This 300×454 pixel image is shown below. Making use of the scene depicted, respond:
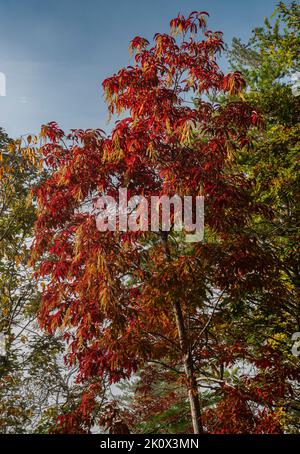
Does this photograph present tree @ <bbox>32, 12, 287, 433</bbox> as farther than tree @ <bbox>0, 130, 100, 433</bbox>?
No

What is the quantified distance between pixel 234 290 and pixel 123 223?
149 centimetres

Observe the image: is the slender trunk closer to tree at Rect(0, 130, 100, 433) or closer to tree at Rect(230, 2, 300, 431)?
tree at Rect(230, 2, 300, 431)

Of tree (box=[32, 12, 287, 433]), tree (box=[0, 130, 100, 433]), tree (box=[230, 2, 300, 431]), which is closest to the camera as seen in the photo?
tree (box=[32, 12, 287, 433])

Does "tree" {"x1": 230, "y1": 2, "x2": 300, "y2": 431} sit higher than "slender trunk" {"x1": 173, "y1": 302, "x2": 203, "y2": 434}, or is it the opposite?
"tree" {"x1": 230, "y1": 2, "x2": 300, "y2": 431}

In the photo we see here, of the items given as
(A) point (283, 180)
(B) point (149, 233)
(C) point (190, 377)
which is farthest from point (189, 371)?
(A) point (283, 180)

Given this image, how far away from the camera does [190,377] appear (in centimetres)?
442

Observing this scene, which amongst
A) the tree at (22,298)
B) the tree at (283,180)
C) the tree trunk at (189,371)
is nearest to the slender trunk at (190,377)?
the tree trunk at (189,371)

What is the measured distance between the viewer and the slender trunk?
14.5 feet

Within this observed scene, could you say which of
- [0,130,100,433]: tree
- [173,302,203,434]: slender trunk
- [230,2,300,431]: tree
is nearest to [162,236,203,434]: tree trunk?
[173,302,203,434]: slender trunk

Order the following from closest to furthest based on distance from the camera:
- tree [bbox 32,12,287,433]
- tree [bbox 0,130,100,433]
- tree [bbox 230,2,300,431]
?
tree [bbox 32,12,287,433] → tree [bbox 230,2,300,431] → tree [bbox 0,130,100,433]

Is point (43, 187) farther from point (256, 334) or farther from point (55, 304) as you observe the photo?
point (256, 334)

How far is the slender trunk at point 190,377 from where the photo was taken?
4410 millimetres

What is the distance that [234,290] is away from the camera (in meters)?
4.41

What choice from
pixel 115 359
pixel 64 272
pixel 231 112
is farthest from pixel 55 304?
pixel 231 112
